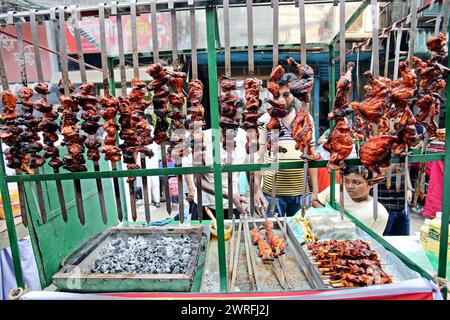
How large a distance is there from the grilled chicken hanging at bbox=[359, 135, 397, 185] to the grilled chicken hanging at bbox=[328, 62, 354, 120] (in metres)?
0.32

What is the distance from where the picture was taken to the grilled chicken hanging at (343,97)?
214 cm

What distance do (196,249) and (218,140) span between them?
156 centimetres

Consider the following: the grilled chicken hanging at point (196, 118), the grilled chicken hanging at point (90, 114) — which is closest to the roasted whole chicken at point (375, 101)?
the grilled chicken hanging at point (196, 118)

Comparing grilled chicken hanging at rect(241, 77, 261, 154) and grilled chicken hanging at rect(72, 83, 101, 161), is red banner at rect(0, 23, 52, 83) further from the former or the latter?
grilled chicken hanging at rect(241, 77, 261, 154)

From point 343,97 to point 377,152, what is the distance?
53cm

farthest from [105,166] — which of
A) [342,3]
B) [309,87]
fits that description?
[342,3]

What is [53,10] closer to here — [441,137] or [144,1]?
[144,1]

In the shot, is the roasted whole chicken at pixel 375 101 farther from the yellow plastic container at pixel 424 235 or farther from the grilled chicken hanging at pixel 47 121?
the grilled chicken hanging at pixel 47 121

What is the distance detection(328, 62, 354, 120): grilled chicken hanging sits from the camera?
7.02 feet

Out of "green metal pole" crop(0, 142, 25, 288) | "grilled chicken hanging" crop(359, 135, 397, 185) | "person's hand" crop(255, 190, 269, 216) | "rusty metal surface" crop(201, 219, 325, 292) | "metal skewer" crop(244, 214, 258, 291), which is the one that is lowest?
"rusty metal surface" crop(201, 219, 325, 292)

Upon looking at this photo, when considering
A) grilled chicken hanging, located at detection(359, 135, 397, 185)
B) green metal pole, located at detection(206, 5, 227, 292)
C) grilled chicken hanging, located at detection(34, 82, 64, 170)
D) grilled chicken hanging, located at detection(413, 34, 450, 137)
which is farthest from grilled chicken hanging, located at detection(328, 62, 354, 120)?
grilled chicken hanging, located at detection(34, 82, 64, 170)

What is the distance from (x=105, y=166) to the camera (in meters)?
4.88

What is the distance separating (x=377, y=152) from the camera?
2.18 metres

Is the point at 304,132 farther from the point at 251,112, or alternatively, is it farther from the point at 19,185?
the point at 19,185
